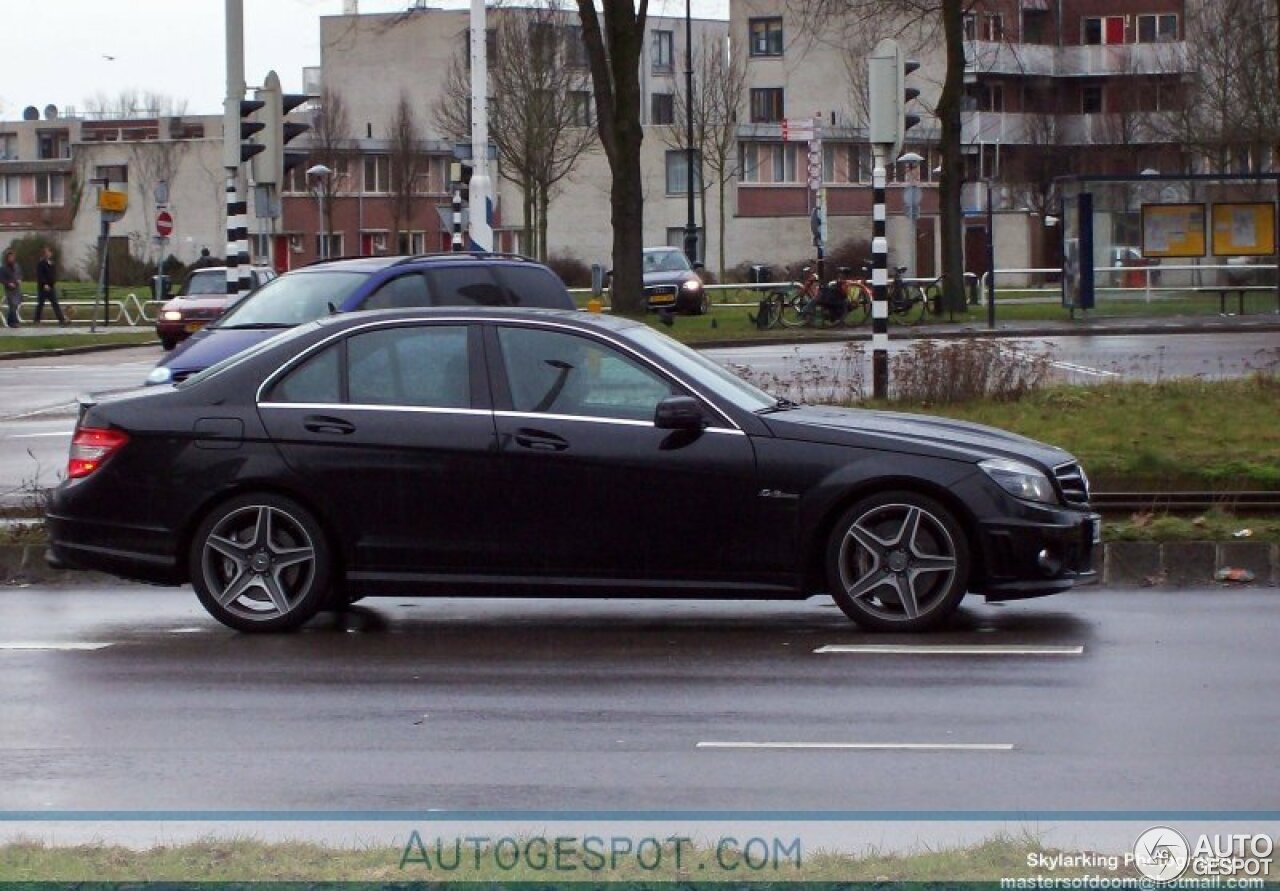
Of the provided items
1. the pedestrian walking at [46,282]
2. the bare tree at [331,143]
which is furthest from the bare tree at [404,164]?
the pedestrian walking at [46,282]

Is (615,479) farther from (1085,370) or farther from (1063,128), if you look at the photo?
(1063,128)

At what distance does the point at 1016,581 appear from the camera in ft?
33.8

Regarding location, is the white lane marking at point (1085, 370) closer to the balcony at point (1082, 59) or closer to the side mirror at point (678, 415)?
the side mirror at point (678, 415)

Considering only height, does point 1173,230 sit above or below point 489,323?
above

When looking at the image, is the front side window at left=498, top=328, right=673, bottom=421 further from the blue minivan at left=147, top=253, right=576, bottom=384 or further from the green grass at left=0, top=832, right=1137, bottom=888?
the blue minivan at left=147, top=253, right=576, bottom=384

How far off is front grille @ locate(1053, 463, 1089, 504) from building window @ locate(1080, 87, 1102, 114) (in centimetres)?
8785

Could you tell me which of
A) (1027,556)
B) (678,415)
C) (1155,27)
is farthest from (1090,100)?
(678,415)

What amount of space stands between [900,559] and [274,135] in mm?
13146

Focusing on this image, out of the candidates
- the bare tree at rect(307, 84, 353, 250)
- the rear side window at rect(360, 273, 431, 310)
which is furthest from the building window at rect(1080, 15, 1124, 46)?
the rear side window at rect(360, 273, 431, 310)

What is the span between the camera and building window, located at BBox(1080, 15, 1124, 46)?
96938 millimetres

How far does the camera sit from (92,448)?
10844mm

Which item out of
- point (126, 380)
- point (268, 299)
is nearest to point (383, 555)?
point (268, 299)

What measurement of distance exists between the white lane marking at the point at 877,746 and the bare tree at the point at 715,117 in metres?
67.3

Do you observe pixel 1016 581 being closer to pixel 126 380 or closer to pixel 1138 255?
pixel 126 380
